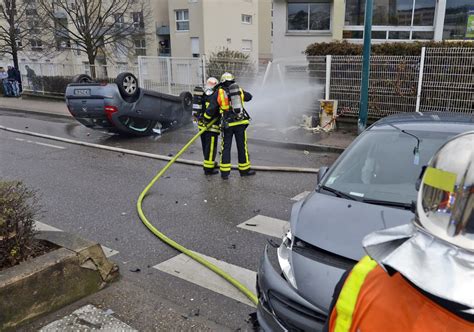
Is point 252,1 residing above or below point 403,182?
above

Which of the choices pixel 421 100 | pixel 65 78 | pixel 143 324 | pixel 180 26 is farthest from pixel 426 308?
pixel 180 26

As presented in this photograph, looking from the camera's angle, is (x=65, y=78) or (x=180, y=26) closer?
(x=65, y=78)

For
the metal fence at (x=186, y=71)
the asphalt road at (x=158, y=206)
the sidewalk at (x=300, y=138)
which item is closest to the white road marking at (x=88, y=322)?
the asphalt road at (x=158, y=206)

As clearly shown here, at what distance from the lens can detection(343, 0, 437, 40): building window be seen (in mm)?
18672

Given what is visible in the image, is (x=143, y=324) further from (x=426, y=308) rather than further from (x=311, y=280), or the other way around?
(x=426, y=308)

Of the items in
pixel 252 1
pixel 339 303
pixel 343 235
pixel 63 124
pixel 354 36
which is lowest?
pixel 63 124

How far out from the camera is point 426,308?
1058mm

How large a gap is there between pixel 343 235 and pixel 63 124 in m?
13.6

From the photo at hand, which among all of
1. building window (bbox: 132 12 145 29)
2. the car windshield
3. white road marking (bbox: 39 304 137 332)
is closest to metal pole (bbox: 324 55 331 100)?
the car windshield

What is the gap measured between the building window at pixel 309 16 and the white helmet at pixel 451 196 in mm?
20807

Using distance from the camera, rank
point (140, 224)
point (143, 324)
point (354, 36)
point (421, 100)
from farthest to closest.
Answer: point (354, 36) → point (421, 100) → point (140, 224) → point (143, 324)

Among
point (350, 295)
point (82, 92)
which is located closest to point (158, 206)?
point (350, 295)

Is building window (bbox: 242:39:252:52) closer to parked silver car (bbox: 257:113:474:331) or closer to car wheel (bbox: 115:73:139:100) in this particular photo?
car wheel (bbox: 115:73:139:100)

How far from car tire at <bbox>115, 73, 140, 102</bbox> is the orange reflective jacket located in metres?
10.3
